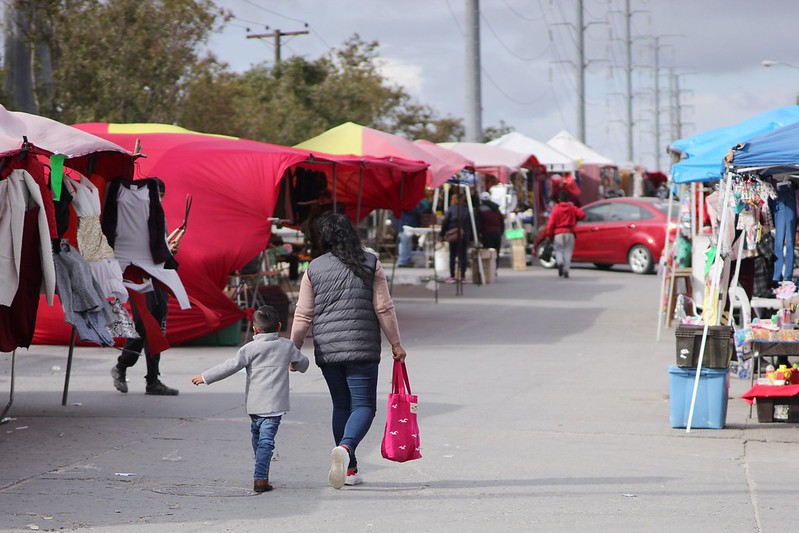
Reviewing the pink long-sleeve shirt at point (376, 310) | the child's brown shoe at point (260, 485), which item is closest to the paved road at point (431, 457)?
the child's brown shoe at point (260, 485)

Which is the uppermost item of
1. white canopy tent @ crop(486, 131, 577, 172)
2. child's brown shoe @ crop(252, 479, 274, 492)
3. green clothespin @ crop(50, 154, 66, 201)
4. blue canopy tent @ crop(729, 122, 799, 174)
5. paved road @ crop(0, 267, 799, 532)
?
white canopy tent @ crop(486, 131, 577, 172)

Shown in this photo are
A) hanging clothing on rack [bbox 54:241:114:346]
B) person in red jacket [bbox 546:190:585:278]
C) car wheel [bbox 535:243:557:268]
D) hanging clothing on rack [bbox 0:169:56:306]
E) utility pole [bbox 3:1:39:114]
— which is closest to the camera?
hanging clothing on rack [bbox 0:169:56:306]

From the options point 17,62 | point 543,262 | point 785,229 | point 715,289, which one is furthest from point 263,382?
point 543,262

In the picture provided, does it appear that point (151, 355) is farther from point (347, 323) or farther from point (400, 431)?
point (400, 431)

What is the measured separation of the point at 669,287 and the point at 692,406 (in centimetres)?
715

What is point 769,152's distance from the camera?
10.0 m

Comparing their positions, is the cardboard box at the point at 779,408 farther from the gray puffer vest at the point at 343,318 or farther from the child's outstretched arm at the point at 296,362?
the child's outstretched arm at the point at 296,362

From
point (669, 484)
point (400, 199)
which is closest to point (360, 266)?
point (669, 484)

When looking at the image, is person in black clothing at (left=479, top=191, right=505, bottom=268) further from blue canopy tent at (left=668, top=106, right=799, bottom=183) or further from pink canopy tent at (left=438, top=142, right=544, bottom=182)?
blue canopy tent at (left=668, top=106, right=799, bottom=183)

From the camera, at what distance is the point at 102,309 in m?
9.82

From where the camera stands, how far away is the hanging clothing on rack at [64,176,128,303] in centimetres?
1013

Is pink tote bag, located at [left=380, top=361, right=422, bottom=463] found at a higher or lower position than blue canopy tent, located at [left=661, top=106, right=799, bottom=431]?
lower

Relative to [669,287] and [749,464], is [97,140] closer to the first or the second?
[749,464]

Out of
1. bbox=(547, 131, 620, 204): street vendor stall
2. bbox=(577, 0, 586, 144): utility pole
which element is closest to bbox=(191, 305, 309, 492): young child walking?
bbox=(547, 131, 620, 204): street vendor stall
